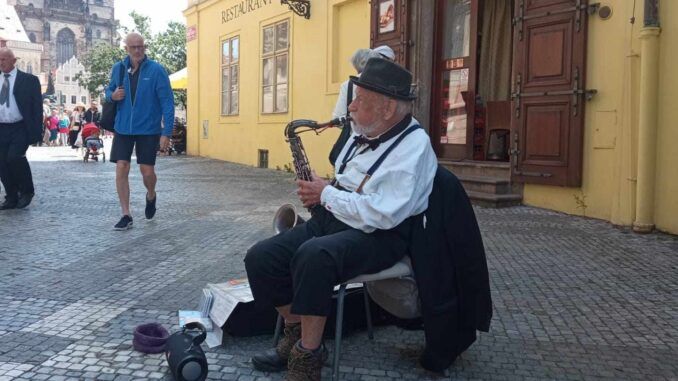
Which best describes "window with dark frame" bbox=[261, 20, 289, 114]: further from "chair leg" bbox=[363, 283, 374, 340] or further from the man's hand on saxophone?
the man's hand on saxophone

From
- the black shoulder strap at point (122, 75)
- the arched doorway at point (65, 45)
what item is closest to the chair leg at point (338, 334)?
the black shoulder strap at point (122, 75)

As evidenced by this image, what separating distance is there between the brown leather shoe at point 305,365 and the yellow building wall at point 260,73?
909 centimetres

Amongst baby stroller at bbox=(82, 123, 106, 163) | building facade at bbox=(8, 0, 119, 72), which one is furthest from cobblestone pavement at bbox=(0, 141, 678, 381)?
building facade at bbox=(8, 0, 119, 72)

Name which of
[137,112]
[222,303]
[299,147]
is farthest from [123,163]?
[299,147]

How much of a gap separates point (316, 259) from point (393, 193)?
1.37 ft

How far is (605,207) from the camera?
283 inches

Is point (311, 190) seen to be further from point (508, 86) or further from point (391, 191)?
point (508, 86)

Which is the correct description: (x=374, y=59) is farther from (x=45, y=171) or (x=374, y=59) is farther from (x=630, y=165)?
(x=45, y=171)

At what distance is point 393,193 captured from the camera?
8.88 feet

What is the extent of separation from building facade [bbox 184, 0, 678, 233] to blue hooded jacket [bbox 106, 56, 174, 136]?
4014mm

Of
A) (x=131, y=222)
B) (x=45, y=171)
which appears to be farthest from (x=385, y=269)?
(x=45, y=171)

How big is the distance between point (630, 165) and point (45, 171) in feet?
36.2

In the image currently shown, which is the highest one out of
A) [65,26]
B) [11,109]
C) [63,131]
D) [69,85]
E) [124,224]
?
[65,26]

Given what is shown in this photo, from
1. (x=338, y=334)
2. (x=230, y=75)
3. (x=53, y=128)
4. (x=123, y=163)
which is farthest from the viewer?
(x=53, y=128)
